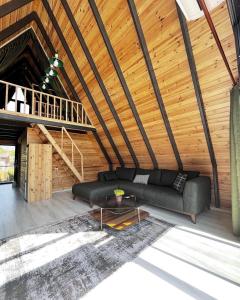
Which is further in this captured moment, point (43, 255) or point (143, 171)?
point (143, 171)

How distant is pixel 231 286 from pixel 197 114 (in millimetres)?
2580

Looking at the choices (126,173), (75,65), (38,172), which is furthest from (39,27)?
(126,173)

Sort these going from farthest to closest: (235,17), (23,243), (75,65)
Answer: (75,65)
(23,243)
(235,17)

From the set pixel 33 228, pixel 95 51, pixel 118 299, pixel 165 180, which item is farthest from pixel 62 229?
pixel 95 51

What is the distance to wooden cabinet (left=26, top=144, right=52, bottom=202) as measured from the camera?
429 centimetres

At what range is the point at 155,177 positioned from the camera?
14.6 ft

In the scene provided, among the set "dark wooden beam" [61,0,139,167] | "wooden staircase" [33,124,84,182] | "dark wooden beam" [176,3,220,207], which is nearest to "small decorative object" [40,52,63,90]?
"dark wooden beam" [61,0,139,167]

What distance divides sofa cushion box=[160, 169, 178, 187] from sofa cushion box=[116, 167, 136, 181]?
43.1 inches

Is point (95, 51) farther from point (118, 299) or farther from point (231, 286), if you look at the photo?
point (231, 286)

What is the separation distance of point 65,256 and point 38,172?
302 centimetres

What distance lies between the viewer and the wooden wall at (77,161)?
5.50 metres

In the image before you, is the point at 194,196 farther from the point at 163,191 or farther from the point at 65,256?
the point at 65,256

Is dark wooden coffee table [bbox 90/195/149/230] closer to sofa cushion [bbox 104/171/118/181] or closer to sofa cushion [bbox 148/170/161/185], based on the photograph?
sofa cushion [bbox 148/170/161/185]

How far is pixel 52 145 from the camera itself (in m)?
4.75
